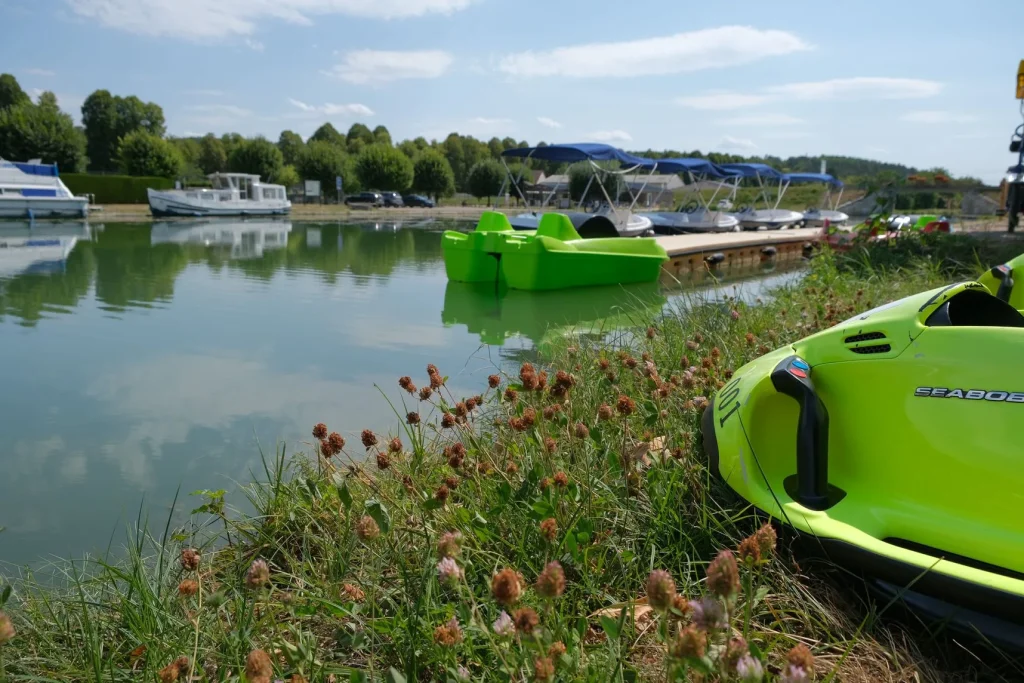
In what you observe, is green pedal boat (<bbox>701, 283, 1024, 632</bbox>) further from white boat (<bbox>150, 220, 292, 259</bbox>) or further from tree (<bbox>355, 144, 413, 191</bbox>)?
tree (<bbox>355, 144, 413, 191</bbox>)

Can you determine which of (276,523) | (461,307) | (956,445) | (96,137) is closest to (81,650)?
(276,523)

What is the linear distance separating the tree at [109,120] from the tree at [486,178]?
90.2ft

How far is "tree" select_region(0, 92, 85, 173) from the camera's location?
4088 cm

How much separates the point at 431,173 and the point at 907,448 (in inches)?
2138

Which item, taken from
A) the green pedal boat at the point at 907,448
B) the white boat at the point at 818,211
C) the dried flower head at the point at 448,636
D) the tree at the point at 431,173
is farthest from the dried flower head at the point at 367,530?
the tree at the point at 431,173

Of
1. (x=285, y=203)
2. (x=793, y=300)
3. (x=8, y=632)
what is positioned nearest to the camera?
(x=8, y=632)

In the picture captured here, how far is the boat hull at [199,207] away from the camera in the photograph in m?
30.5

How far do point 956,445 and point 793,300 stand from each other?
4925 mm

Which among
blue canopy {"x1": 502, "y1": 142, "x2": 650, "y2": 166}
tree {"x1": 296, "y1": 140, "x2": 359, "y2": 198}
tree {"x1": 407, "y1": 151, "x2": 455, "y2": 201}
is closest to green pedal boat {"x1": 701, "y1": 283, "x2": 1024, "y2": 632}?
blue canopy {"x1": 502, "y1": 142, "x2": 650, "y2": 166}

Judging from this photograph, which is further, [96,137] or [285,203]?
[96,137]

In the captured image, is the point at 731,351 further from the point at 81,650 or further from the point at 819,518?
the point at 81,650

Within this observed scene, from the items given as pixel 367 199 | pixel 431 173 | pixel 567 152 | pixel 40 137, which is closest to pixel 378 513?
pixel 567 152

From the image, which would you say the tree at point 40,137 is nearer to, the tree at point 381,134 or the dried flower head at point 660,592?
the tree at point 381,134

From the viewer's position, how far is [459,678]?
52.5 inches
